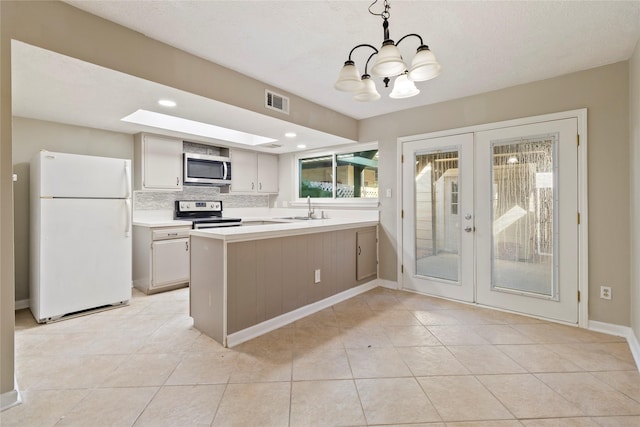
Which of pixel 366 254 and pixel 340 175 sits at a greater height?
pixel 340 175

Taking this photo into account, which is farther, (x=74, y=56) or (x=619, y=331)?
(x=619, y=331)

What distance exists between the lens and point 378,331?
105 inches

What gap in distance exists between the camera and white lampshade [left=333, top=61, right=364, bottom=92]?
1.82 meters

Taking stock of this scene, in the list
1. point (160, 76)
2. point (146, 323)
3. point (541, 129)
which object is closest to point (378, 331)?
point (146, 323)

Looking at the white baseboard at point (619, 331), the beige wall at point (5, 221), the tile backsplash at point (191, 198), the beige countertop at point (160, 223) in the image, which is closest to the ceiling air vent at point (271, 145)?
the tile backsplash at point (191, 198)

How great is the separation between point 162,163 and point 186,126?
2.00 ft

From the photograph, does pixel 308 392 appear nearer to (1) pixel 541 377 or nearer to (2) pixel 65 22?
(1) pixel 541 377

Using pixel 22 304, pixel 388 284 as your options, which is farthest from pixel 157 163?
pixel 388 284

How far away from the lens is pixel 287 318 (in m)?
2.83

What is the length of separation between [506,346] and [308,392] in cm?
168

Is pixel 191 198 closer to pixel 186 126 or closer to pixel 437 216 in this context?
pixel 186 126

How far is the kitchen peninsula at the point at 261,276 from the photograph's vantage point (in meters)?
2.38

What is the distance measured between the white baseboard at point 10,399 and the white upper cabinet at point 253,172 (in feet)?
11.1

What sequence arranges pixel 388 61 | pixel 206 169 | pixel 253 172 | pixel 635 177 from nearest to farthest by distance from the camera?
1. pixel 388 61
2. pixel 635 177
3. pixel 206 169
4. pixel 253 172
